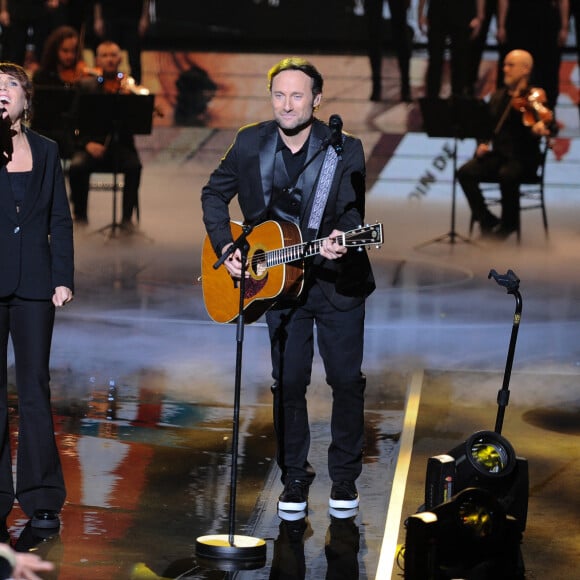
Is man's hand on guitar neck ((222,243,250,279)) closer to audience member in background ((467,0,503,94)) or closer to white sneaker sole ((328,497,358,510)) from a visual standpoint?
white sneaker sole ((328,497,358,510))

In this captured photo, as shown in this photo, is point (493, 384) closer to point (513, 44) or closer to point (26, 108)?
point (26, 108)

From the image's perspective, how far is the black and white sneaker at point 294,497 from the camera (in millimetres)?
5422

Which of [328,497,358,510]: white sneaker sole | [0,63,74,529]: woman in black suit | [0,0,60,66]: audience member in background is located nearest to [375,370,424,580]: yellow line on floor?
[328,497,358,510]: white sneaker sole

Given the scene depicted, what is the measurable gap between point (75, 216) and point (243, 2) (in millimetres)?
5006

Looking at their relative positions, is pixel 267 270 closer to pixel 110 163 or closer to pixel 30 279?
pixel 30 279

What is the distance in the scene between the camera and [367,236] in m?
4.89

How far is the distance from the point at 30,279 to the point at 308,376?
1174 millimetres

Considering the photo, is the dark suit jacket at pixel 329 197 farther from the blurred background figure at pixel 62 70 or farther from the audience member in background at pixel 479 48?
the audience member in background at pixel 479 48

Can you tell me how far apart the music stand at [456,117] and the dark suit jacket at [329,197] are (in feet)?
24.7

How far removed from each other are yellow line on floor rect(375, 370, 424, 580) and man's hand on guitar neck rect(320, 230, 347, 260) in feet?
3.57

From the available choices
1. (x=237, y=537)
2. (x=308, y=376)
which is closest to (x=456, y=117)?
(x=308, y=376)

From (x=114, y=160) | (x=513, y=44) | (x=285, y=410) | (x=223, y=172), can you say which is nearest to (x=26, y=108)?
(x=223, y=172)

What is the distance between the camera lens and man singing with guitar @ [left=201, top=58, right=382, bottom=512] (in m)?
5.30

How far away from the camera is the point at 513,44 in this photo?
53.4 ft
